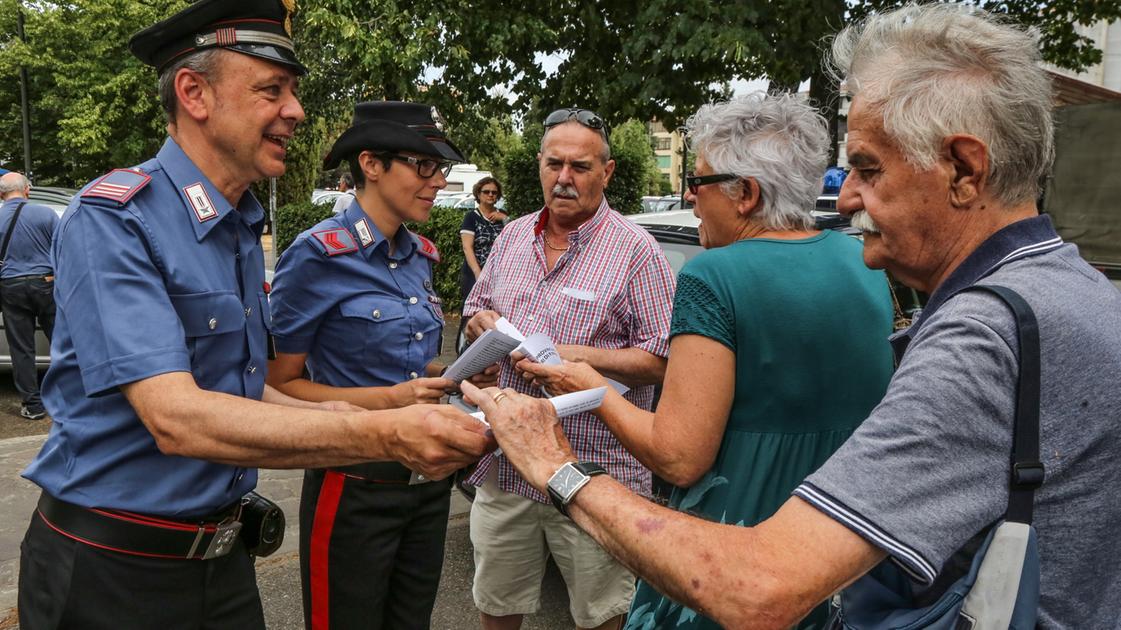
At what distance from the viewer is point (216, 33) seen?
6.29 ft

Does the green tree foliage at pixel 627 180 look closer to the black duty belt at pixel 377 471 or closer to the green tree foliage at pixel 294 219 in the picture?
the green tree foliage at pixel 294 219

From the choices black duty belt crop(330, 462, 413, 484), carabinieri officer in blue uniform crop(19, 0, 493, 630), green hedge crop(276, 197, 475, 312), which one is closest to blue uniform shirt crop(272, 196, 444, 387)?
black duty belt crop(330, 462, 413, 484)

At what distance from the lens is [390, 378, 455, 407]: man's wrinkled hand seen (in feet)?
8.09

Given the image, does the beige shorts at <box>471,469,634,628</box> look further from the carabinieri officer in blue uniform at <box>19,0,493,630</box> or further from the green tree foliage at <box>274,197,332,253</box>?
the green tree foliage at <box>274,197,332,253</box>

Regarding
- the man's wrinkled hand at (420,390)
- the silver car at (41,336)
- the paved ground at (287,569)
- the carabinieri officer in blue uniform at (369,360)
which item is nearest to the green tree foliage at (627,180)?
the silver car at (41,336)

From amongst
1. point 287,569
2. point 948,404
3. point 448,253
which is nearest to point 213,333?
point 948,404

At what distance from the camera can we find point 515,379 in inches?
118

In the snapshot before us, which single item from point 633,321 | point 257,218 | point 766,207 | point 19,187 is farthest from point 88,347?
point 19,187

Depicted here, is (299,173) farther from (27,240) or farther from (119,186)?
(119,186)

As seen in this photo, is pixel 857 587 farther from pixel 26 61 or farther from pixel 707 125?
pixel 26 61

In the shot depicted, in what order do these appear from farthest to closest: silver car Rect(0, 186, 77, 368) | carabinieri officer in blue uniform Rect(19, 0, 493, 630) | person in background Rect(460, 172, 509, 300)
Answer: person in background Rect(460, 172, 509, 300)
silver car Rect(0, 186, 77, 368)
carabinieri officer in blue uniform Rect(19, 0, 493, 630)

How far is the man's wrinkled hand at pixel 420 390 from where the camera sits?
8.09 ft

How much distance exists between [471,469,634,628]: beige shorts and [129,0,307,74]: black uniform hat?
1.69 metres

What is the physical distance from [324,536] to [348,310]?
27.6 inches
